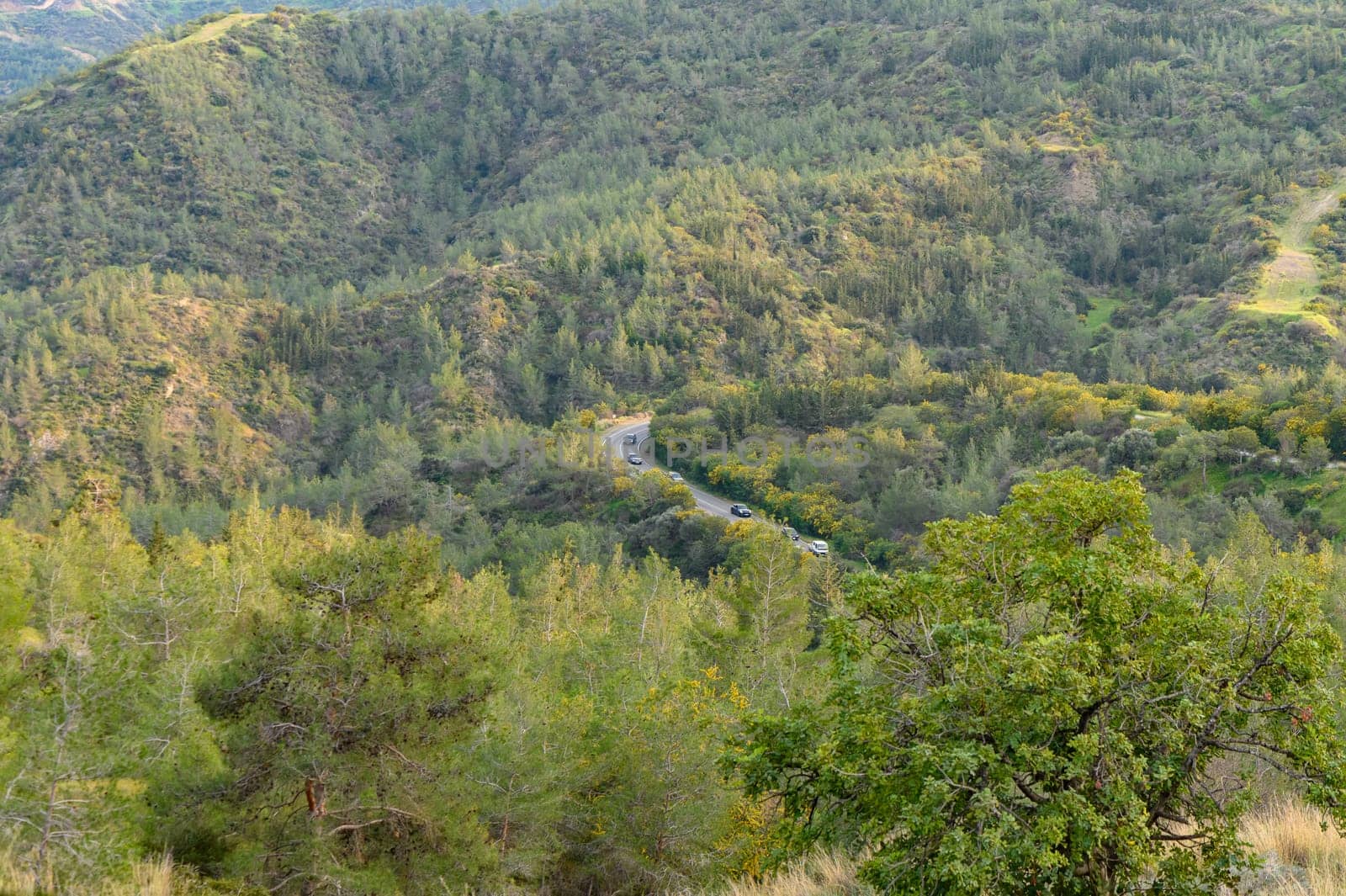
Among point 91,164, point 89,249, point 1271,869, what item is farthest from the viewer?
point 91,164

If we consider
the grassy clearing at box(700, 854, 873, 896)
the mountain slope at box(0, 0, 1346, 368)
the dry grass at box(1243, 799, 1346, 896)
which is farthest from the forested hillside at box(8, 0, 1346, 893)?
the mountain slope at box(0, 0, 1346, 368)

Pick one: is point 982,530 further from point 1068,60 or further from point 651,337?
point 1068,60

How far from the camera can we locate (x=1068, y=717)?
935 centimetres

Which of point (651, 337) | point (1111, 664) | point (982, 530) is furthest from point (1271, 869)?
point (651, 337)

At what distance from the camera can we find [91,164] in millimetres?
180875

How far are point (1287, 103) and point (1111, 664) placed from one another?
176687 mm

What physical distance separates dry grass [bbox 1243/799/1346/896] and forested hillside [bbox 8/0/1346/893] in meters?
0.17

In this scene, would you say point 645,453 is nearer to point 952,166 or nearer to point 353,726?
point 353,726

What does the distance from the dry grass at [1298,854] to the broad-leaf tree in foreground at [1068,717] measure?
0.80m

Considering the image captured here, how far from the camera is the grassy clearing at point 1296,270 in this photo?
110 m

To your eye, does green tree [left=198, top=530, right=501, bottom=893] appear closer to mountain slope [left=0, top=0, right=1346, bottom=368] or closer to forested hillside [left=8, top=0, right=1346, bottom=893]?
forested hillside [left=8, top=0, right=1346, bottom=893]

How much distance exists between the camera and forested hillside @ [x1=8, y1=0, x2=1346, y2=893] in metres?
9.96

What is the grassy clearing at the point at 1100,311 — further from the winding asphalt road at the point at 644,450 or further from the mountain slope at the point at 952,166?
the winding asphalt road at the point at 644,450

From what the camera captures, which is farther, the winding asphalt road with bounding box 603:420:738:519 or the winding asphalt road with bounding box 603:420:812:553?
the winding asphalt road with bounding box 603:420:738:519
